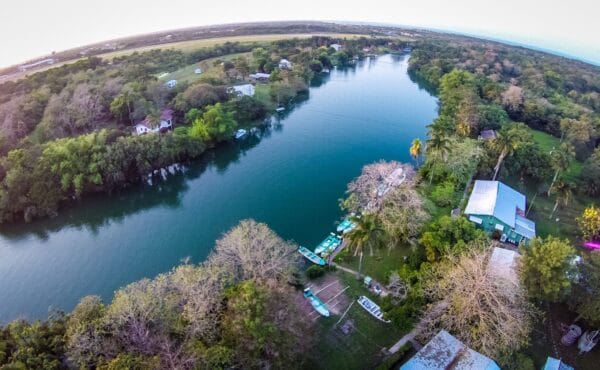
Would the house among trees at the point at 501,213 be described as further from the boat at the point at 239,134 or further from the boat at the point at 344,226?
the boat at the point at 239,134

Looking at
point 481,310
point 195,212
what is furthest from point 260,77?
point 481,310

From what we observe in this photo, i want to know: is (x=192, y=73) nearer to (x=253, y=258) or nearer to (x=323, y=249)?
(x=323, y=249)

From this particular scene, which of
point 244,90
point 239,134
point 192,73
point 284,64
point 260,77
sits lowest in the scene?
point 239,134

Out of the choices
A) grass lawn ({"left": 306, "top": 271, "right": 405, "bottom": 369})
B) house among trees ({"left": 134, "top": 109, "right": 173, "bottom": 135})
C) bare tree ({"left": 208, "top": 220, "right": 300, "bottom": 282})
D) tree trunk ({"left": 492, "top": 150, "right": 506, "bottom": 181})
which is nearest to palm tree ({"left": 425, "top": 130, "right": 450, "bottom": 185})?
tree trunk ({"left": 492, "top": 150, "right": 506, "bottom": 181})

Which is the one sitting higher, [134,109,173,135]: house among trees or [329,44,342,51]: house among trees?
[329,44,342,51]: house among trees

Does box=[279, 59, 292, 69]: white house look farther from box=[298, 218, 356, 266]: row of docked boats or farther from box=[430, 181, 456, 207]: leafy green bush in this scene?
box=[298, 218, 356, 266]: row of docked boats

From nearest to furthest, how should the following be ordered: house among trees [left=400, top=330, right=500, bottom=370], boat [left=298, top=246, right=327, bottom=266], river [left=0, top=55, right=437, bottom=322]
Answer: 1. house among trees [left=400, top=330, right=500, bottom=370]
2. boat [left=298, top=246, right=327, bottom=266]
3. river [left=0, top=55, right=437, bottom=322]
